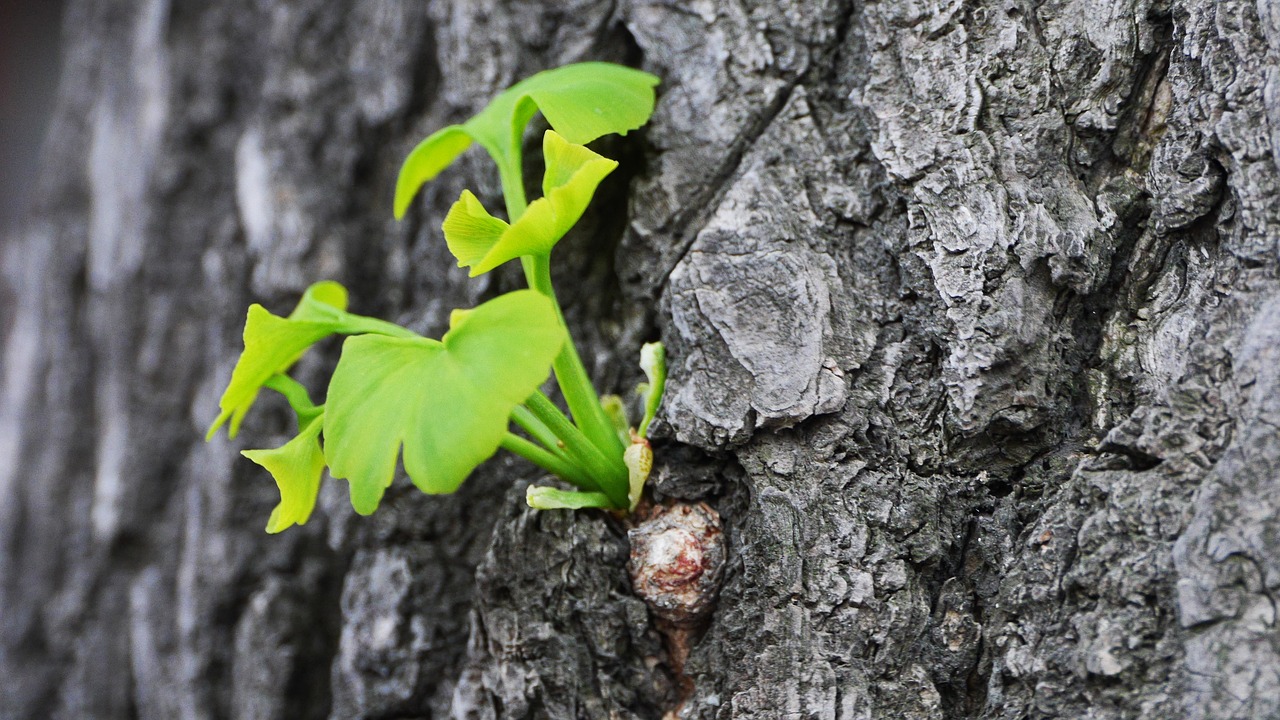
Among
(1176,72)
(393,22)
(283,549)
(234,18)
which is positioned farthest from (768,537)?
(234,18)

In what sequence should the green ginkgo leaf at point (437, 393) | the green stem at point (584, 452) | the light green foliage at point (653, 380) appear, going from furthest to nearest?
1. the light green foliage at point (653, 380)
2. the green stem at point (584, 452)
3. the green ginkgo leaf at point (437, 393)

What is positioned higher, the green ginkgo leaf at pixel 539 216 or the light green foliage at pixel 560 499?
the green ginkgo leaf at pixel 539 216

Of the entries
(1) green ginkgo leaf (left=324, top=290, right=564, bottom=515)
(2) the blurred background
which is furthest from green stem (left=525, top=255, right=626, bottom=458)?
(2) the blurred background

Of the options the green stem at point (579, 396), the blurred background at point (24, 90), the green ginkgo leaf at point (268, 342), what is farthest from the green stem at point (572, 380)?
the blurred background at point (24, 90)

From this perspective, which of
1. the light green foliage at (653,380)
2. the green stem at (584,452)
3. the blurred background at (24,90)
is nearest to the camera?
the green stem at (584,452)

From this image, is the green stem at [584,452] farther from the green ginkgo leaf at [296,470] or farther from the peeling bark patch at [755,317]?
the green ginkgo leaf at [296,470]

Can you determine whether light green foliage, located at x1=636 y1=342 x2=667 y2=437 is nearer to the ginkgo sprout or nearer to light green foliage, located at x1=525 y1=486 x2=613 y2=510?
the ginkgo sprout

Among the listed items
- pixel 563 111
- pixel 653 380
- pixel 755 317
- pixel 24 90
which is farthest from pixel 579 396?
pixel 24 90
